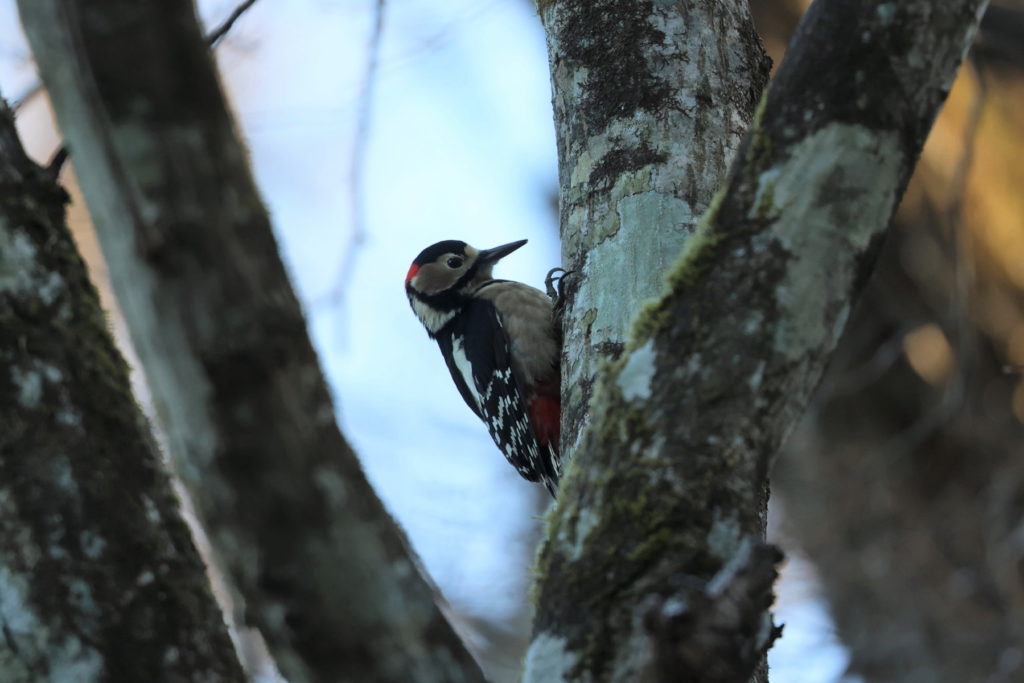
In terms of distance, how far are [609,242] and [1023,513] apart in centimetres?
519

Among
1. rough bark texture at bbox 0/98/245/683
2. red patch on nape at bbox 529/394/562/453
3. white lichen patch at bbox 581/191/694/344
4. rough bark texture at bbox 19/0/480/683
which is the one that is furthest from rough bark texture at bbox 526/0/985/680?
red patch on nape at bbox 529/394/562/453

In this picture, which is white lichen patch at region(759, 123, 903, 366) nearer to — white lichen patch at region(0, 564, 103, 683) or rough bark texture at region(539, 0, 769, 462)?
rough bark texture at region(539, 0, 769, 462)

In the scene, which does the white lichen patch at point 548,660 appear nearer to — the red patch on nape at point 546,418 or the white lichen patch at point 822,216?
the white lichen patch at point 822,216

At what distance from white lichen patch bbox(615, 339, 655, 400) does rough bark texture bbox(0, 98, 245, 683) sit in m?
0.69

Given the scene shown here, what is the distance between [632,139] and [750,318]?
1.26 metres

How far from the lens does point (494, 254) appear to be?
16.8 ft

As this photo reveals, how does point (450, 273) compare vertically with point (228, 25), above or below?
above

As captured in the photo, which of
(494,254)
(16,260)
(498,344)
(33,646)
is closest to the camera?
(33,646)

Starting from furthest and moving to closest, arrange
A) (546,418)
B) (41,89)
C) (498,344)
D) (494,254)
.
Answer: (494,254) → (498,344) → (546,418) → (41,89)

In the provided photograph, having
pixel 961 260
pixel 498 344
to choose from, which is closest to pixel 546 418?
pixel 498 344

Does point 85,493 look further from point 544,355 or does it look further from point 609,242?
point 544,355

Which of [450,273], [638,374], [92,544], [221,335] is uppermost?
[450,273]

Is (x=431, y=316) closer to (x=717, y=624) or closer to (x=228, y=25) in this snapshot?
(x=228, y=25)

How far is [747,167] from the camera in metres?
1.82
